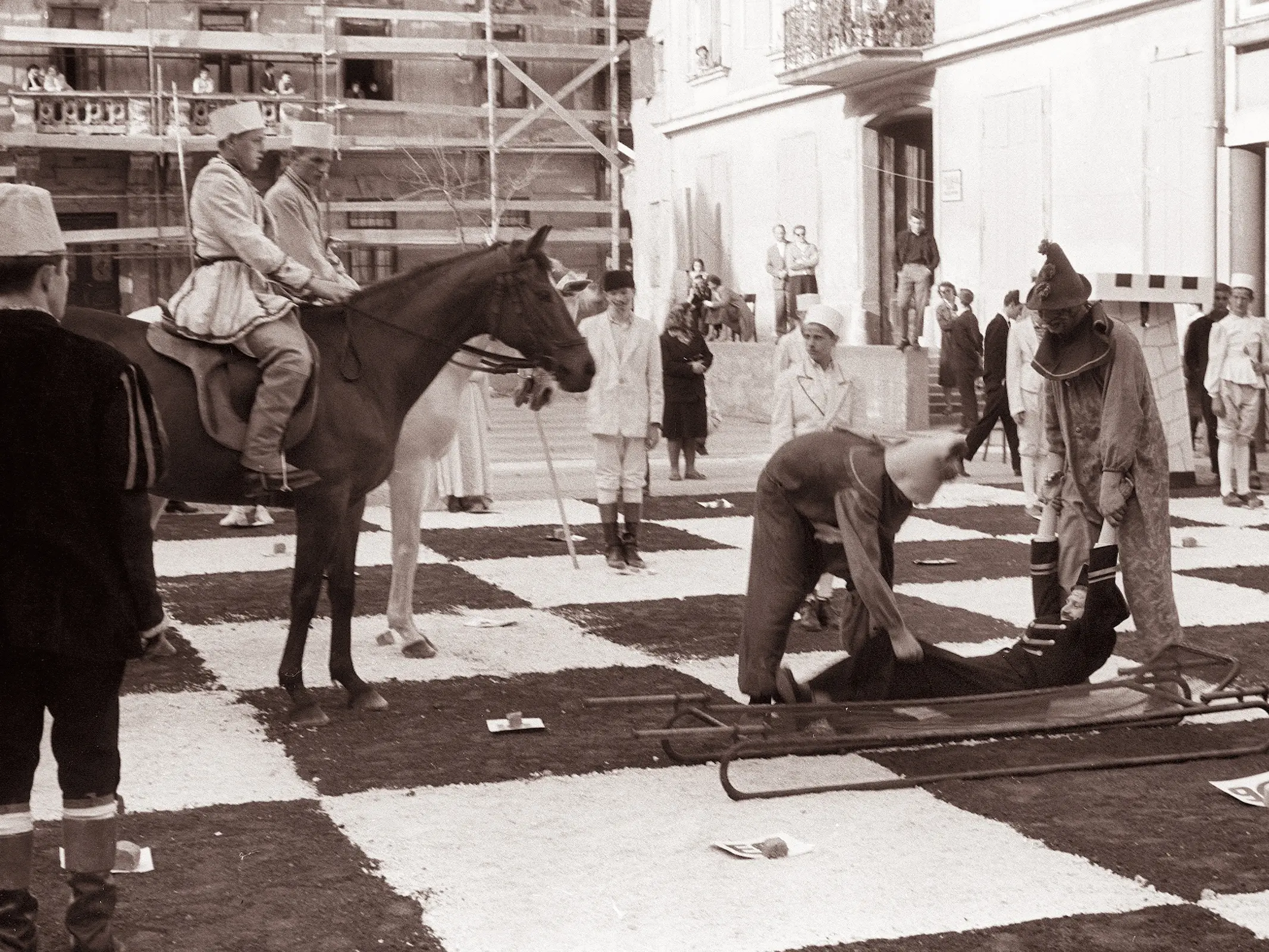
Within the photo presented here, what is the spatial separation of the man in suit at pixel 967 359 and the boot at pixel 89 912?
1844cm

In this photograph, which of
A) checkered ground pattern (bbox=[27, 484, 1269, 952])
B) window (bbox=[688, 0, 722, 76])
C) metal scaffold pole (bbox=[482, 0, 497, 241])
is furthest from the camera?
metal scaffold pole (bbox=[482, 0, 497, 241])

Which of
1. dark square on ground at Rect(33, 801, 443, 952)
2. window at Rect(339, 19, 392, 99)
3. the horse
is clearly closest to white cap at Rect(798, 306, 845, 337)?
the horse

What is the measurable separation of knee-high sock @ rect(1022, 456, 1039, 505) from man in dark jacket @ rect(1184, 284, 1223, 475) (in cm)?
373

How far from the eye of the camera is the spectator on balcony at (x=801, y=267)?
29.9m

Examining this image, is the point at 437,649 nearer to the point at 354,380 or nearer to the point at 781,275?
the point at 354,380

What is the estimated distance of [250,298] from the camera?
24.9 feet

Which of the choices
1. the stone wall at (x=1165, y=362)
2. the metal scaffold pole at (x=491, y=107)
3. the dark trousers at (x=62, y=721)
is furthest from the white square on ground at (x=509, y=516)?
the metal scaffold pole at (x=491, y=107)

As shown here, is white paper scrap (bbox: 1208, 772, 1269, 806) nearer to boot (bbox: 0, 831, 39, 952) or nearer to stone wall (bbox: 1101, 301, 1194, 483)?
boot (bbox: 0, 831, 39, 952)

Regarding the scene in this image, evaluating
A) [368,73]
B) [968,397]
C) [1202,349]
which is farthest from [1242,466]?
[368,73]

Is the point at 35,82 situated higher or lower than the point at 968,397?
higher

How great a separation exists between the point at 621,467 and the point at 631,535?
460 millimetres

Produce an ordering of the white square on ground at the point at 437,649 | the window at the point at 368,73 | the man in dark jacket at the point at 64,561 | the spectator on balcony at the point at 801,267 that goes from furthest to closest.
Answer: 1. the window at the point at 368,73
2. the spectator on balcony at the point at 801,267
3. the white square on ground at the point at 437,649
4. the man in dark jacket at the point at 64,561

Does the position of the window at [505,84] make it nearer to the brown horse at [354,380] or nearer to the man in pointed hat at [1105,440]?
the brown horse at [354,380]

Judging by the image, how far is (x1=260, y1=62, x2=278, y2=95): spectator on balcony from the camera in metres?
39.1
